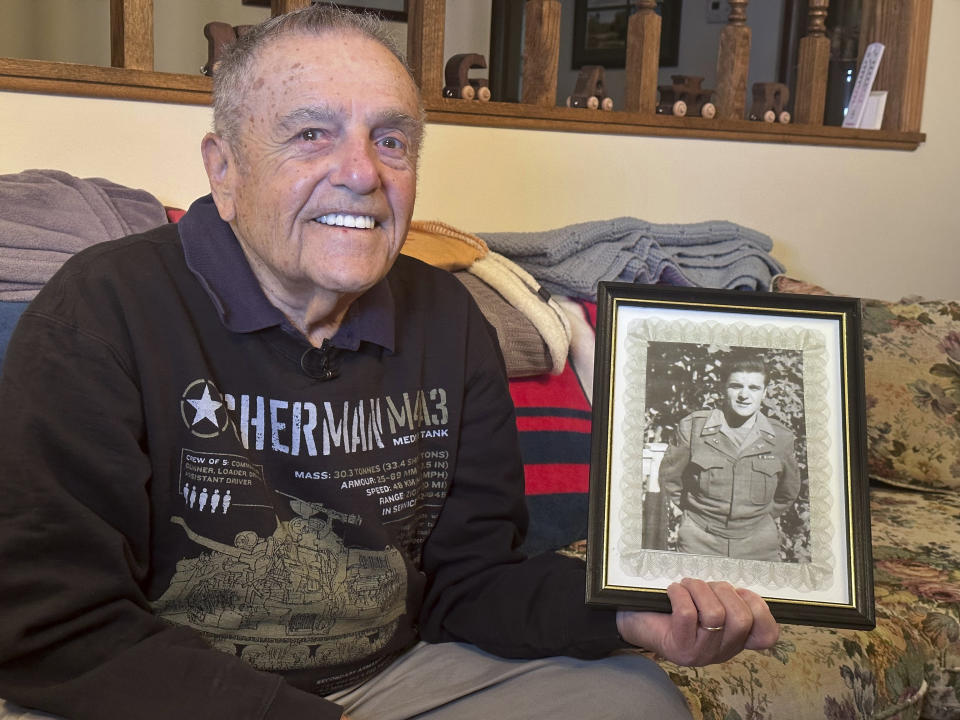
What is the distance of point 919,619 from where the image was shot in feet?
5.16

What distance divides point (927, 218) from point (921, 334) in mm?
896

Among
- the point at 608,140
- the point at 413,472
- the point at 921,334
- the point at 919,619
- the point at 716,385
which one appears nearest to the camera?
the point at 716,385

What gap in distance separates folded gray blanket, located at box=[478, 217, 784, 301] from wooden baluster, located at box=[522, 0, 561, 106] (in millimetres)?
364

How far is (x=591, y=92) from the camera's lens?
7.64 ft

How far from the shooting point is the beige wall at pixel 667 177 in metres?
1.76

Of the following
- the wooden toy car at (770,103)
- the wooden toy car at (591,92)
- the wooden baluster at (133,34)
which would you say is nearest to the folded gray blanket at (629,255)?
the wooden toy car at (591,92)

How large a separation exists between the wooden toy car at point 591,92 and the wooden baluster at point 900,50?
919mm

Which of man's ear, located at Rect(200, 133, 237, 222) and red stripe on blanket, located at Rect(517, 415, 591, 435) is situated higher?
man's ear, located at Rect(200, 133, 237, 222)

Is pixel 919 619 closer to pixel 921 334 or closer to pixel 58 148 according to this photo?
pixel 921 334

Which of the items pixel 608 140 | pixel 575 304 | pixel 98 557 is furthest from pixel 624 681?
pixel 608 140

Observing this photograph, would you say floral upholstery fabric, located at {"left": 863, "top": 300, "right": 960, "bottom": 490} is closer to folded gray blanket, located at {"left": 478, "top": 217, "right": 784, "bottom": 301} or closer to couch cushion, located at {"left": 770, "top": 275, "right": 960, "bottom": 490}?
couch cushion, located at {"left": 770, "top": 275, "right": 960, "bottom": 490}

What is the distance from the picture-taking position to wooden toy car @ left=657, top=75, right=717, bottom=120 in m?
2.46

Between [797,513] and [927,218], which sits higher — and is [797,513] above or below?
below

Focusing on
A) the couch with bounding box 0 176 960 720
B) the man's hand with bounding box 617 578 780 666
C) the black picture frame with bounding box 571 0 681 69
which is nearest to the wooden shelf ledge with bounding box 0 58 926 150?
the couch with bounding box 0 176 960 720
